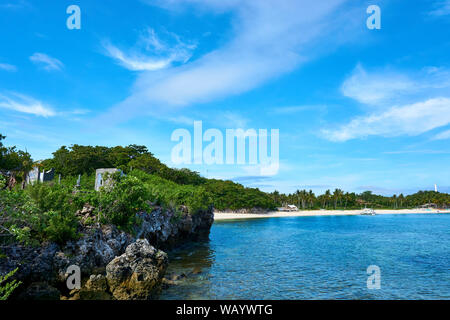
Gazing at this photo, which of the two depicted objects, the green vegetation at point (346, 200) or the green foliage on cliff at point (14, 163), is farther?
the green vegetation at point (346, 200)

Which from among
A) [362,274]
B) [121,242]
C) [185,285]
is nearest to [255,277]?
[185,285]

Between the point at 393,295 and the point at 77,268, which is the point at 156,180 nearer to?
the point at 77,268

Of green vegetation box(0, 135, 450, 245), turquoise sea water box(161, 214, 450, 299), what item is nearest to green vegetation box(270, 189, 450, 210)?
green vegetation box(0, 135, 450, 245)

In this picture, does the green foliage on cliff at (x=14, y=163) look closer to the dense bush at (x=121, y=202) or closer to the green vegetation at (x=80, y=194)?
the green vegetation at (x=80, y=194)

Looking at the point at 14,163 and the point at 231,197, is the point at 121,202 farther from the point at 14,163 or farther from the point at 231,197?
the point at 231,197

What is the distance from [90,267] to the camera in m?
16.2

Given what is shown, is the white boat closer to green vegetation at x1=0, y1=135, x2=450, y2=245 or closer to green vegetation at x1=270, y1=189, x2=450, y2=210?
green vegetation at x1=270, y1=189, x2=450, y2=210

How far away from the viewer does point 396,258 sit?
28406 mm

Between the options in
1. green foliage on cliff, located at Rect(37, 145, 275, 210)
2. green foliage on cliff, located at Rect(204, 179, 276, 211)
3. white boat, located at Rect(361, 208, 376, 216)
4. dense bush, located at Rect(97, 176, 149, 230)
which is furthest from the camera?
white boat, located at Rect(361, 208, 376, 216)

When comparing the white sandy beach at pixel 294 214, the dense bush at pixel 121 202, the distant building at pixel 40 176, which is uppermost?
the distant building at pixel 40 176

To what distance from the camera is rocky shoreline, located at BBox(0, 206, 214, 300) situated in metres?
13.6

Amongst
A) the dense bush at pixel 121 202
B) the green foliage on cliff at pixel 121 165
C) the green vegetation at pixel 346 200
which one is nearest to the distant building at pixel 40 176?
the green foliage on cliff at pixel 121 165

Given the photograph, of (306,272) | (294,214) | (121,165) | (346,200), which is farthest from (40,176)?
(346,200)

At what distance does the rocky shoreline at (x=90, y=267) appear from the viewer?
13602mm
